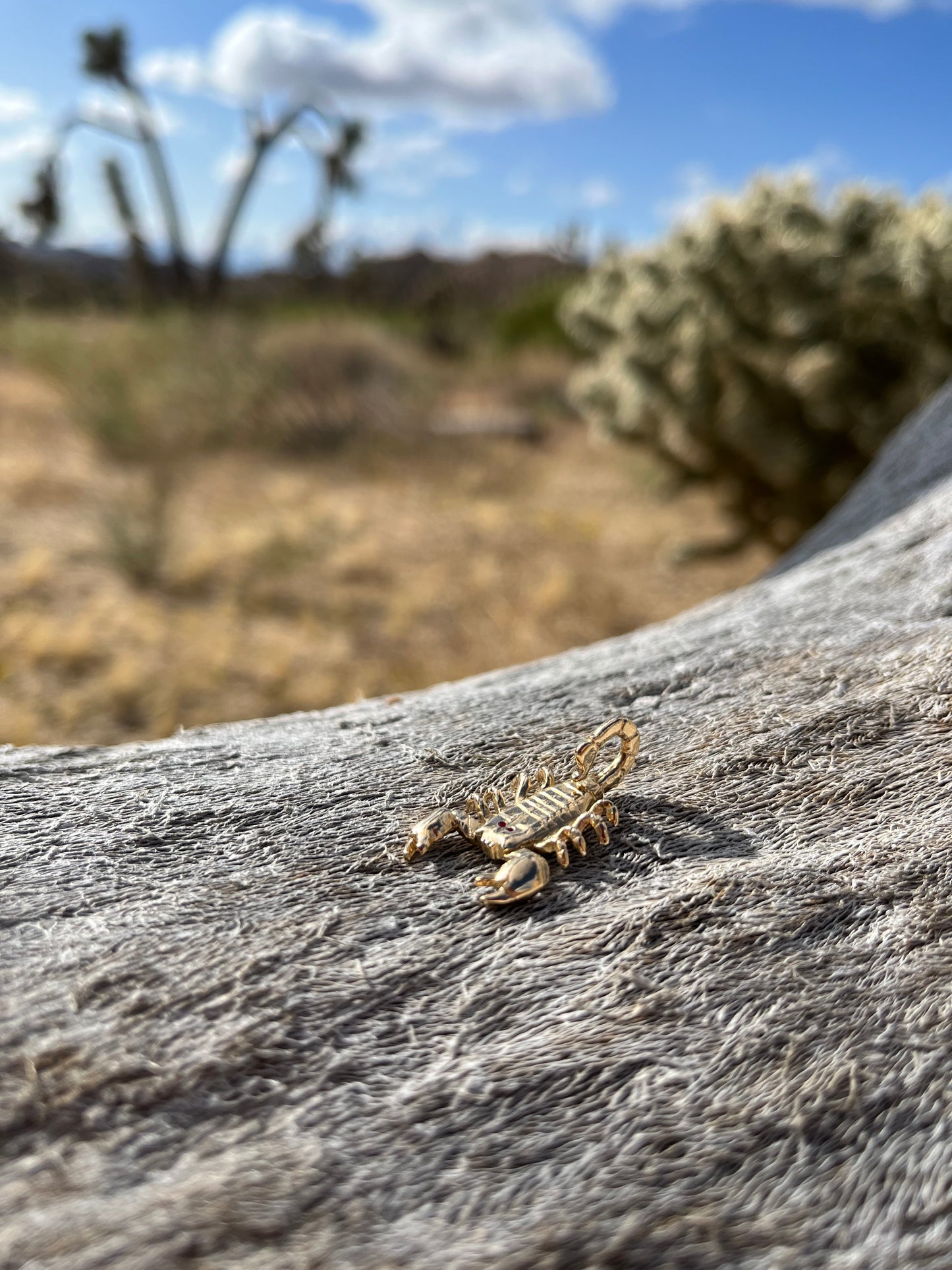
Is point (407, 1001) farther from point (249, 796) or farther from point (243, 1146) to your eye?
point (249, 796)

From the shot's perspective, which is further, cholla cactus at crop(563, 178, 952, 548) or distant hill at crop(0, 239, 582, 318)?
distant hill at crop(0, 239, 582, 318)

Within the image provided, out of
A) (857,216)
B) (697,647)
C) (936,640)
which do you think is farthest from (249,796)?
(857,216)

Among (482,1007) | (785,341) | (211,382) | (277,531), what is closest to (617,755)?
(482,1007)

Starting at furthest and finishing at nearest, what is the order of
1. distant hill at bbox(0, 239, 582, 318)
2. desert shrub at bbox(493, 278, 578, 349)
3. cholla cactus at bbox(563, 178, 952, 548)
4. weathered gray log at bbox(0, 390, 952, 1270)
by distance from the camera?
distant hill at bbox(0, 239, 582, 318)
desert shrub at bbox(493, 278, 578, 349)
cholla cactus at bbox(563, 178, 952, 548)
weathered gray log at bbox(0, 390, 952, 1270)

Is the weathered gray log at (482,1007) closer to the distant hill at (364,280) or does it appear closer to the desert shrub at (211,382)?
the desert shrub at (211,382)

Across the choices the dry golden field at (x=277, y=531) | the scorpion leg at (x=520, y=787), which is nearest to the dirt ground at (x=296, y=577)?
the dry golden field at (x=277, y=531)

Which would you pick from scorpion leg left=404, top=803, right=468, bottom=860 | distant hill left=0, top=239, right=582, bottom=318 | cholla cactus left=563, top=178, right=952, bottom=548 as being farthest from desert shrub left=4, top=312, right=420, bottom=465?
scorpion leg left=404, top=803, right=468, bottom=860

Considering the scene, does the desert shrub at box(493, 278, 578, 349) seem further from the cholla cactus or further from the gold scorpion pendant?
the gold scorpion pendant
